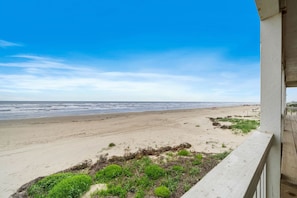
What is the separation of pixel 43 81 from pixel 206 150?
3831 centimetres

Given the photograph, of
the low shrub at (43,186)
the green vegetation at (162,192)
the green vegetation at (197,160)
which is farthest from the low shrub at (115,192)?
the green vegetation at (197,160)

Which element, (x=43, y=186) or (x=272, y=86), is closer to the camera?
(x=272, y=86)

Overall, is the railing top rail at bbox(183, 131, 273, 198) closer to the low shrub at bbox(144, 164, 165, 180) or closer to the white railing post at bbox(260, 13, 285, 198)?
the white railing post at bbox(260, 13, 285, 198)

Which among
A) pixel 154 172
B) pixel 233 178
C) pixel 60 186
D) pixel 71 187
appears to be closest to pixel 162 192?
pixel 154 172

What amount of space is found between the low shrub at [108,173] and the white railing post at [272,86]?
3110 millimetres

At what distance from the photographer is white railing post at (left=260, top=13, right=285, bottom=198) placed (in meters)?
1.08

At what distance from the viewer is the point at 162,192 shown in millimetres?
2910

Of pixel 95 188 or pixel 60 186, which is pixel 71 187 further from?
pixel 95 188

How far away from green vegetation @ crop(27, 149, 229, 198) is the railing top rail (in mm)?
2698

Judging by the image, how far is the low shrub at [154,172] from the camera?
11.5 feet

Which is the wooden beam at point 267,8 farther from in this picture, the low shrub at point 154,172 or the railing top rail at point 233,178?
the low shrub at point 154,172

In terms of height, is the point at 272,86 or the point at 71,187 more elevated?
the point at 272,86

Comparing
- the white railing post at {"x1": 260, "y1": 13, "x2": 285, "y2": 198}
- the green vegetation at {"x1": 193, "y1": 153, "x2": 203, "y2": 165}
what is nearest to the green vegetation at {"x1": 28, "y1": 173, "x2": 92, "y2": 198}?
the green vegetation at {"x1": 193, "y1": 153, "x2": 203, "y2": 165}

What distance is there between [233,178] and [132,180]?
3.31 metres
